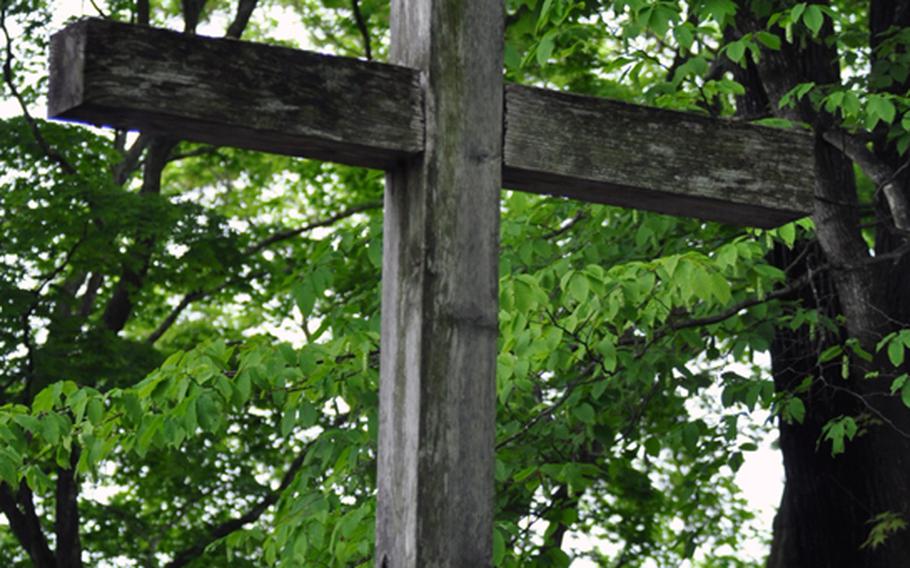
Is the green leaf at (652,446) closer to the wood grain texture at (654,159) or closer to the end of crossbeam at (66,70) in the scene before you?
the wood grain texture at (654,159)

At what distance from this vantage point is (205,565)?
43.7 feet

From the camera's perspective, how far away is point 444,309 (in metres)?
3.06

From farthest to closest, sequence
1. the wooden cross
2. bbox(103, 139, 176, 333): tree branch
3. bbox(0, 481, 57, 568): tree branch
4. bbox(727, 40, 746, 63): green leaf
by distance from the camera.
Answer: bbox(0, 481, 57, 568): tree branch < bbox(103, 139, 176, 333): tree branch < bbox(727, 40, 746, 63): green leaf < the wooden cross

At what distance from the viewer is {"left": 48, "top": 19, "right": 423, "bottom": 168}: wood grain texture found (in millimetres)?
2855

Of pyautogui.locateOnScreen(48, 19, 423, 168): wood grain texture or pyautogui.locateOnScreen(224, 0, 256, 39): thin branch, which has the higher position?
pyautogui.locateOnScreen(224, 0, 256, 39): thin branch

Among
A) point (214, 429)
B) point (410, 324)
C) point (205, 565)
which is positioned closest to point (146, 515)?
point (205, 565)

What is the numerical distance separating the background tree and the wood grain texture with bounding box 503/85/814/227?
81mm

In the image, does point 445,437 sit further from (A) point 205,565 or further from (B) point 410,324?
(A) point 205,565

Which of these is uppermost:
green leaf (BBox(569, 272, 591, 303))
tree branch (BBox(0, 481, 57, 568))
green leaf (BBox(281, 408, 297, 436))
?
tree branch (BBox(0, 481, 57, 568))

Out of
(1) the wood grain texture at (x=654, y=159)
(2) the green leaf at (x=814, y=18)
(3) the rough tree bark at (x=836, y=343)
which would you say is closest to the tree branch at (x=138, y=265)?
(3) the rough tree bark at (x=836, y=343)

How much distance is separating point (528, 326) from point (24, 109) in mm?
7886

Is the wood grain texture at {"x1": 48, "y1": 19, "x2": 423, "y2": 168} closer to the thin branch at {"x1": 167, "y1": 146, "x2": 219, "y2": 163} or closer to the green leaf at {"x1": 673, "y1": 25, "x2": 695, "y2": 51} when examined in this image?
the green leaf at {"x1": 673, "y1": 25, "x2": 695, "y2": 51}

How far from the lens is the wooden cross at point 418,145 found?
2936mm

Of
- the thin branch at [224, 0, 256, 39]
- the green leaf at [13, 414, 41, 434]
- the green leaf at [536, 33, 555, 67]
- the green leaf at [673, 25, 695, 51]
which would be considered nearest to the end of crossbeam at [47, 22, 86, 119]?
the green leaf at [13, 414, 41, 434]
